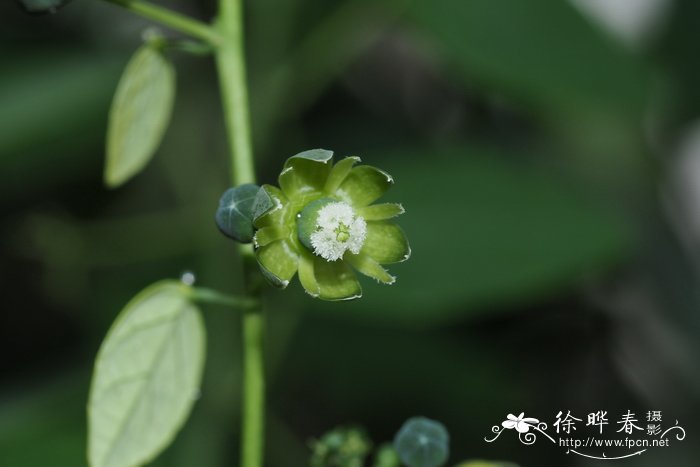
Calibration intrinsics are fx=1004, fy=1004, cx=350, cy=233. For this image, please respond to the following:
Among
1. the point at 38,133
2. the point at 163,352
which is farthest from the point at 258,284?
the point at 38,133

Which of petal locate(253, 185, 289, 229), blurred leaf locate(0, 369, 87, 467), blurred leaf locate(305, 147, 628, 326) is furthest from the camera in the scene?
blurred leaf locate(305, 147, 628, 326)

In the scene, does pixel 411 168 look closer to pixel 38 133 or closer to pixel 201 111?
pixel 201 111

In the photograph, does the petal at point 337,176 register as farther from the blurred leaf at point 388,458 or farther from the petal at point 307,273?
the blurred leaf at point 388,458

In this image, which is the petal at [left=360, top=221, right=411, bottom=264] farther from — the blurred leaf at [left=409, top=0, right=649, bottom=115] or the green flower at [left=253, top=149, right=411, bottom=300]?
the blurred leaf at [left=409, top=0, right=649, bottom=115]

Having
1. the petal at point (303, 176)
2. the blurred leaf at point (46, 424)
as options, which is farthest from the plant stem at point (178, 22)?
the blurred leaf at point (46, 424)

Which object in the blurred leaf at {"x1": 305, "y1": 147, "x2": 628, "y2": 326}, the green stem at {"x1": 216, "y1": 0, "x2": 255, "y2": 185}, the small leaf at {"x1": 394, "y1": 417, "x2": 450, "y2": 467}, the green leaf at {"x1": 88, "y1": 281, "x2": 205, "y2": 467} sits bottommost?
the small leaf at {"x1": 394, "y1": 417, "x2": 450, "y2": 467}
